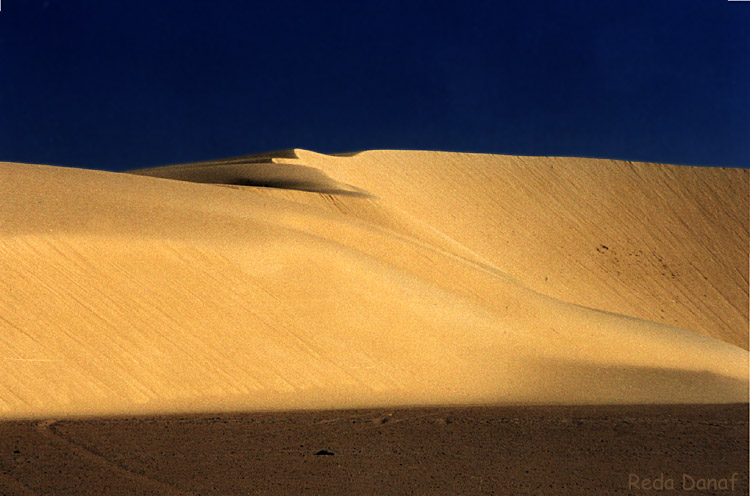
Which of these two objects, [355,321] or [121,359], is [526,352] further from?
[121,359]

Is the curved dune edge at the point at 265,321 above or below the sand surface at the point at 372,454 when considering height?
above

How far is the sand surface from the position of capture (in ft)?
29.6

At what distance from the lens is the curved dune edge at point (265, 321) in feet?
48.0

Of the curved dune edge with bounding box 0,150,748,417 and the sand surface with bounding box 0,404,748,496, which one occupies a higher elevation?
the curved dune edge with bounding box 0,150,748,417

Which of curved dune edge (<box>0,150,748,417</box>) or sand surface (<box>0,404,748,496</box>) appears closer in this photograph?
sand surface (<box>0,404,748,496</box>)

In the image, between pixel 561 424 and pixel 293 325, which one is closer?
pixel 561 424

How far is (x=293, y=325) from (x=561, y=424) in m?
5.84

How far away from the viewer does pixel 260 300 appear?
1723 centimetres

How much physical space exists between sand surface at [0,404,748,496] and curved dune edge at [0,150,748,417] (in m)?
1.72

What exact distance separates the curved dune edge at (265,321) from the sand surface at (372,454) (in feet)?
5.64

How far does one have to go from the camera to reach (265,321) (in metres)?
16.8

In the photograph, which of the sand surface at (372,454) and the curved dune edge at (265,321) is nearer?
the sand surface at (372,454)

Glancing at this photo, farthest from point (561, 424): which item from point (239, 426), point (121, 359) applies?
point (121, 359)

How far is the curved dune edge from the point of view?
14.6 meters
